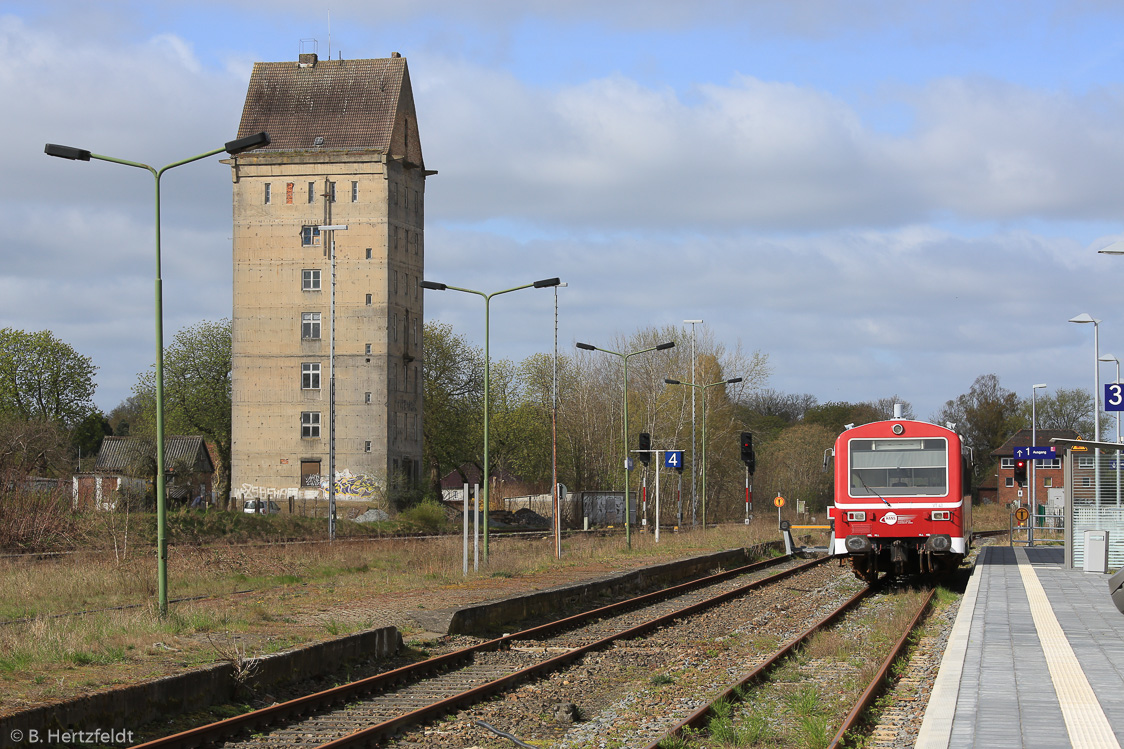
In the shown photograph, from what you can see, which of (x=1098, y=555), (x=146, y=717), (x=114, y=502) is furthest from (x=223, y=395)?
(x=146, y=717)

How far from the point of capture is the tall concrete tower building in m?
64.2

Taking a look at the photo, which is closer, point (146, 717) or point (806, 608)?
point (146, 717)

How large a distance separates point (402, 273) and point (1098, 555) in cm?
4710

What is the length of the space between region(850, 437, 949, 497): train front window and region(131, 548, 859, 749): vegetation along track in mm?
3215

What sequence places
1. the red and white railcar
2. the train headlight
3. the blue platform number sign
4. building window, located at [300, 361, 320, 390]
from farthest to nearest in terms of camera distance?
building window, located at [300, 361, 320, 390] < the blue platform number sign < the red and white railcar < the train headlight

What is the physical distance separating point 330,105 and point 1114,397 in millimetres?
50647

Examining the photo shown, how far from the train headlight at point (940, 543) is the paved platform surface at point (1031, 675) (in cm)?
169

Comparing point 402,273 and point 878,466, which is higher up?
point 402,273

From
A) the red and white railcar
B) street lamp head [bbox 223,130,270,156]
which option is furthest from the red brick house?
street lamp head [bbox 223,130,270,156]

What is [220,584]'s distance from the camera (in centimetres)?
2294

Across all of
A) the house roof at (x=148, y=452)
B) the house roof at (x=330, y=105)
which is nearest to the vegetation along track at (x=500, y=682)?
the house roof at (x=330, y=105)

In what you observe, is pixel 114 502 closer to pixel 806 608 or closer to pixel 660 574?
pixel 660 574

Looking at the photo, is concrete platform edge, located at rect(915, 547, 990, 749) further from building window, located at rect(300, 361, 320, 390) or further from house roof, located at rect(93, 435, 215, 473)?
house roof, located at rect(93, 435, 215, 473)

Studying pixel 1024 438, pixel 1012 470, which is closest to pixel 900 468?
pixel 1024 438
